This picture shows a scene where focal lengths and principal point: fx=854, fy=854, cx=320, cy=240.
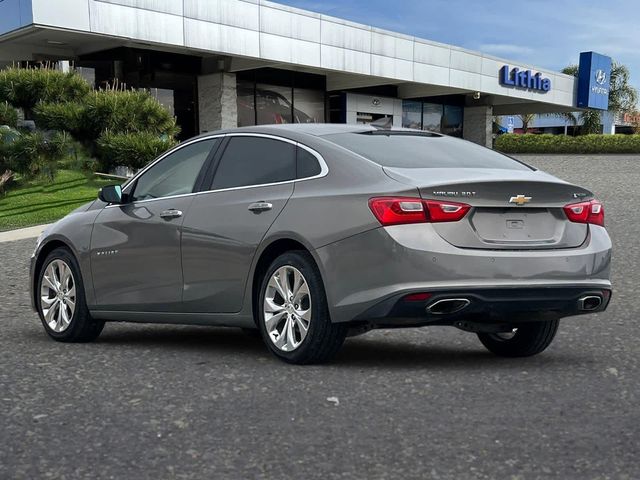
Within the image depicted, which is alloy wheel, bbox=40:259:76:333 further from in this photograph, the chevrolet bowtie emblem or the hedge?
→ the hedge

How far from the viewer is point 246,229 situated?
5625 millimetres

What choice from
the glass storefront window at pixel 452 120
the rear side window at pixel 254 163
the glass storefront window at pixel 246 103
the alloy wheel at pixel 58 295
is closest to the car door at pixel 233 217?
the rear side window at pixel 254 163

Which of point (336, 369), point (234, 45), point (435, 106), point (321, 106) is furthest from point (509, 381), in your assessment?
point (435, 106)

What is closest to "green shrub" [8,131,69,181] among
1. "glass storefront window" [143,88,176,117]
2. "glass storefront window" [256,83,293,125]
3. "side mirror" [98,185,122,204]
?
"glass storefront window" [143,88,176,117]

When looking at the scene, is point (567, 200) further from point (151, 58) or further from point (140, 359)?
point (151, 58)

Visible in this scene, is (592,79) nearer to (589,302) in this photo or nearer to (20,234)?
(20,234)

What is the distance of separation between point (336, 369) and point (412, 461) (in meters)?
1.85

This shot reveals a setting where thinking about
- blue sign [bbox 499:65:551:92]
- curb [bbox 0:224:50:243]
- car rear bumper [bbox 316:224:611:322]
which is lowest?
curb [bbox 0:224:50:243]

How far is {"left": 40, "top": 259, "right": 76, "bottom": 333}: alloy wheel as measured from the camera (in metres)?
6.89

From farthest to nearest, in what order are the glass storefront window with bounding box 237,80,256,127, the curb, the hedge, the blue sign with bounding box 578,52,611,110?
the blue sign with bounding box 578,52,611,110
the hedge
the glass storefront window with bounding box 237,80,256,127
the curb

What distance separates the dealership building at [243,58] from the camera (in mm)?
26422

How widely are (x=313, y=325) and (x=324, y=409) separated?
0.84 m

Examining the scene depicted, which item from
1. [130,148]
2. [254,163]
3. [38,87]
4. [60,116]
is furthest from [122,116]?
[254,163]

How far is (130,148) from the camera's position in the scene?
21.3 meters
